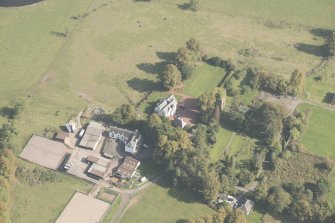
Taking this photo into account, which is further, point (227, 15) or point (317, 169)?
point (227, 15)

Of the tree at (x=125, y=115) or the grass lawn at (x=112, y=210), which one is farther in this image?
the tree at (x=125, y=115)

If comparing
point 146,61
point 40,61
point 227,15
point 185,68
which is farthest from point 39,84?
point 227,15

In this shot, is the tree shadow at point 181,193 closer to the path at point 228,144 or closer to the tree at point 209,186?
the tree at point 209,186

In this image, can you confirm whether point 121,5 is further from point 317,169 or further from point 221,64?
point 317,169

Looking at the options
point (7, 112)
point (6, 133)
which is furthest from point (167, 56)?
point (6, 133)

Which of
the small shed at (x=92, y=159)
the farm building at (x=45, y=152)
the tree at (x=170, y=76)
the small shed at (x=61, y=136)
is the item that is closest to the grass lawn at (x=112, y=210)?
the small shed at (x=92, y=159)

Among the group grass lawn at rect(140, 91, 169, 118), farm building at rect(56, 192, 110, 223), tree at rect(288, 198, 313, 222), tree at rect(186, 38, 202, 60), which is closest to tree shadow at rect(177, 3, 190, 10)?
tree at rect(186, 38, 202, 60)
